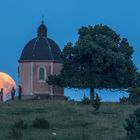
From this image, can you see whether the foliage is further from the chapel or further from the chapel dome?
the chapel dome

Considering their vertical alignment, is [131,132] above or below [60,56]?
below

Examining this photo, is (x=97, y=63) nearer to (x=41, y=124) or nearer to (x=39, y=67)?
(x=39, y=67)

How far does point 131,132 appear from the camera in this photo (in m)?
36.0

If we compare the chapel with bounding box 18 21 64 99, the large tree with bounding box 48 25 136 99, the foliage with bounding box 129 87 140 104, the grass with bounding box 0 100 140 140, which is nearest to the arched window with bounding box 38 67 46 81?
the chapel with bounding box 18 21 64 99

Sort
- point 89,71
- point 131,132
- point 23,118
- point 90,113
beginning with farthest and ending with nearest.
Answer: point 89,71 < point 90,113 < point 23,118 < point 131,132

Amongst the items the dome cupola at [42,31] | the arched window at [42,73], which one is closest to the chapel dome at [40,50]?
the arched window at [42,73]

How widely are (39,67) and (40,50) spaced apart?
1879 millimetres

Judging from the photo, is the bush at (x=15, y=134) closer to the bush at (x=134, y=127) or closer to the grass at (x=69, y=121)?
the grass at (x=69, y=121)

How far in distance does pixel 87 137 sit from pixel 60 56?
43135 mm

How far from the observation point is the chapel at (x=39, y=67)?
287ft

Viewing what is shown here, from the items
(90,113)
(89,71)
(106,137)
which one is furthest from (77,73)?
(106,137)

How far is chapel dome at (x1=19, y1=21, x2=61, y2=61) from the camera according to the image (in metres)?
87.5

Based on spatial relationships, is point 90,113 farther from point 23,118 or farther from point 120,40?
point 120,40

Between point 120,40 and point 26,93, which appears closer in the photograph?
point 120,40
